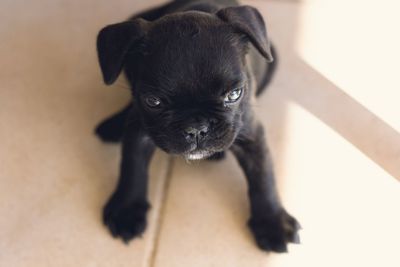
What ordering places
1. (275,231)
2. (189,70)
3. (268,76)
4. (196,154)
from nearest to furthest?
(189,70), (196,154), (275,231), (268,76)

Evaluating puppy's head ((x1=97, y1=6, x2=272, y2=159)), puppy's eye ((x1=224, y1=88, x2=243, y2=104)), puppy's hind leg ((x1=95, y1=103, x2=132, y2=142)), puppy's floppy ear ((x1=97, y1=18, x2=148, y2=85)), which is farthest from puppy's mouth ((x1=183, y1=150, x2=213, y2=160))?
puppy's hind leg ((x1=95, y1=103, x2=132, y2=142))

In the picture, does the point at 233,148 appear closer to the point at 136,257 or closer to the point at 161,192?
the point at 161,192

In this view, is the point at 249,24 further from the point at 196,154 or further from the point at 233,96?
the point at 196,154

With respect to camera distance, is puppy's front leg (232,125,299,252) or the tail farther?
the tail

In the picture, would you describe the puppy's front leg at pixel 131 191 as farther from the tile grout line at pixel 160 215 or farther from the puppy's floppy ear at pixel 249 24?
the puppy's floppy ear at pixel 249 24

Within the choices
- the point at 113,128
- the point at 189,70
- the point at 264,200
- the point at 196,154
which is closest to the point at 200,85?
the point at 189,70

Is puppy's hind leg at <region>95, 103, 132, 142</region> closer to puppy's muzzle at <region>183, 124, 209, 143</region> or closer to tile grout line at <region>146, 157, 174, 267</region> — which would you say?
tile grout line at <region>146, 157, 174, 267</region>

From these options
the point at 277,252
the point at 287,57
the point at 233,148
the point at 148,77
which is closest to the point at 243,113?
the point at 233,148

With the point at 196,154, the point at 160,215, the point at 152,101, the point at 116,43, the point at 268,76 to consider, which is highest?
the point at 116,43
